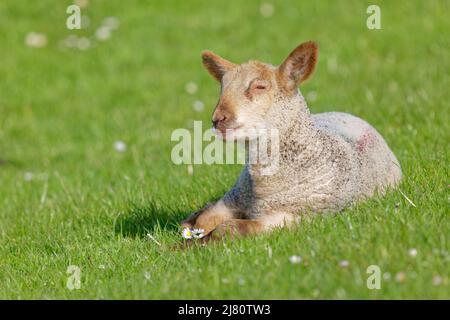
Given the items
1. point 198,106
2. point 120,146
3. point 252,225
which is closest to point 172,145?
point 120,146

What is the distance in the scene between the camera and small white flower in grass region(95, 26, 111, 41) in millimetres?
14420

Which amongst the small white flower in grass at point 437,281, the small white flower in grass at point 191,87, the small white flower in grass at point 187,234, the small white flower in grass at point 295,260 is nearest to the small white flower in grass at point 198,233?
the small white flower in grass at point 187,234

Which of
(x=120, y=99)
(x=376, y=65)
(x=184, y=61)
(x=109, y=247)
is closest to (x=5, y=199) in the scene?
(x=109, y=247)

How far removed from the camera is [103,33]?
1443 cm

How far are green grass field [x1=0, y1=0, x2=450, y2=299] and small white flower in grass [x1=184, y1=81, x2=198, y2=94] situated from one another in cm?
9

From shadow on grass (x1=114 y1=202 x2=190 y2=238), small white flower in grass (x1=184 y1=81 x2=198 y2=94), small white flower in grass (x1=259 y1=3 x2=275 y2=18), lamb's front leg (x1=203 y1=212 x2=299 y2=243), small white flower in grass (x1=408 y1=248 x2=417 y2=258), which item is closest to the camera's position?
small white flower in grass (x1=408 y1=248 x2=417 y2=258)

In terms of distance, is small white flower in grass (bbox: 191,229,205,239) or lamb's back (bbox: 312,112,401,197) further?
lamb's back (bbox: 312,112,401,197)

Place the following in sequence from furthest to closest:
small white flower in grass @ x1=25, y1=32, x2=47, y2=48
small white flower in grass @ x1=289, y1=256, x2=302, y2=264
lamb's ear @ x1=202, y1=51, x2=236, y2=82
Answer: small white flower in grass @ x1=25, y1=32, x2=47, y2=48, lamb's ear @ x1=202, y1=51, x2=236, y2=82, small white flower in grass @ x1=289, y1=256, x2=302, y2=264

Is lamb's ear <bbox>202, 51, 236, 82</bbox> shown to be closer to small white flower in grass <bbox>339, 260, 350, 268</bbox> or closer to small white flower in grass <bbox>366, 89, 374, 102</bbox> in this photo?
small white flower in grass <bbox>339, 260, 350, 268</bbox>

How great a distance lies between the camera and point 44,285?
234 inches

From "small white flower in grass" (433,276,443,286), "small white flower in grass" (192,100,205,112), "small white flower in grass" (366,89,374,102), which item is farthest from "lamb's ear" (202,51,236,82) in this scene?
"small white flower in grass" (192,100,205,112)

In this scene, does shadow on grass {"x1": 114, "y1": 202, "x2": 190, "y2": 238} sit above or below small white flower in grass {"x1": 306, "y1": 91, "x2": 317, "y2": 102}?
below

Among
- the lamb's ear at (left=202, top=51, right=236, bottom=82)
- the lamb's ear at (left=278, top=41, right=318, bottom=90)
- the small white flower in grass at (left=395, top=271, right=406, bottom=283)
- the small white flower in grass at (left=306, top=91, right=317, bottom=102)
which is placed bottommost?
the small white flower in grass at (left=395, top=271, right=406, bottom=283)

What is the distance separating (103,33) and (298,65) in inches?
353
